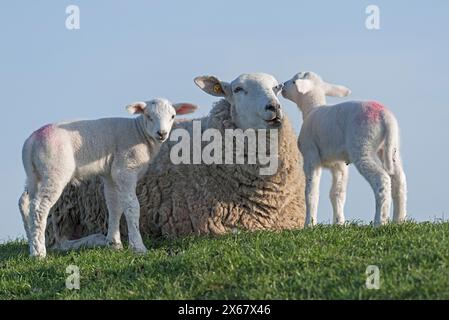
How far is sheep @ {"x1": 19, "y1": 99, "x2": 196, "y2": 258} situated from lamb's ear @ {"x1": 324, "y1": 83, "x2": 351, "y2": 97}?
7.41ft

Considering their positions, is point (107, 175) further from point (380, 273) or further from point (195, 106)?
point (380, 273)

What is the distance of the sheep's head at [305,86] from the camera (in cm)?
1175

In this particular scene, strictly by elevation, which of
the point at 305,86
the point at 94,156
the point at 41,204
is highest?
the point at 305,86

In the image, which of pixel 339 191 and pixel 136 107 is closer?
pixel 136 107

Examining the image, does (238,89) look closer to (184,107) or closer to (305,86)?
(184,107)

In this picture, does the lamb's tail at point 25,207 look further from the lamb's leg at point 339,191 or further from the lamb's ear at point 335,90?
the lamb's ear at point 335,90

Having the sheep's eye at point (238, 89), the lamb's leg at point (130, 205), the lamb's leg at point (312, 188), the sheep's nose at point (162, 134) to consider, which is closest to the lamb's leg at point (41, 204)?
the lamb's leg at point (130, 205)

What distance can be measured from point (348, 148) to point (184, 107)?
6.63ft

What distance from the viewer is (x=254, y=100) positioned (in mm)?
10867

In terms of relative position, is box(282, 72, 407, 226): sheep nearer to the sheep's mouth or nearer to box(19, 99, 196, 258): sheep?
the sheep's mouth

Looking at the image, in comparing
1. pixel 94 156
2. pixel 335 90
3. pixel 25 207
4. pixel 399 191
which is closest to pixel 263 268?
pixel 94 156
